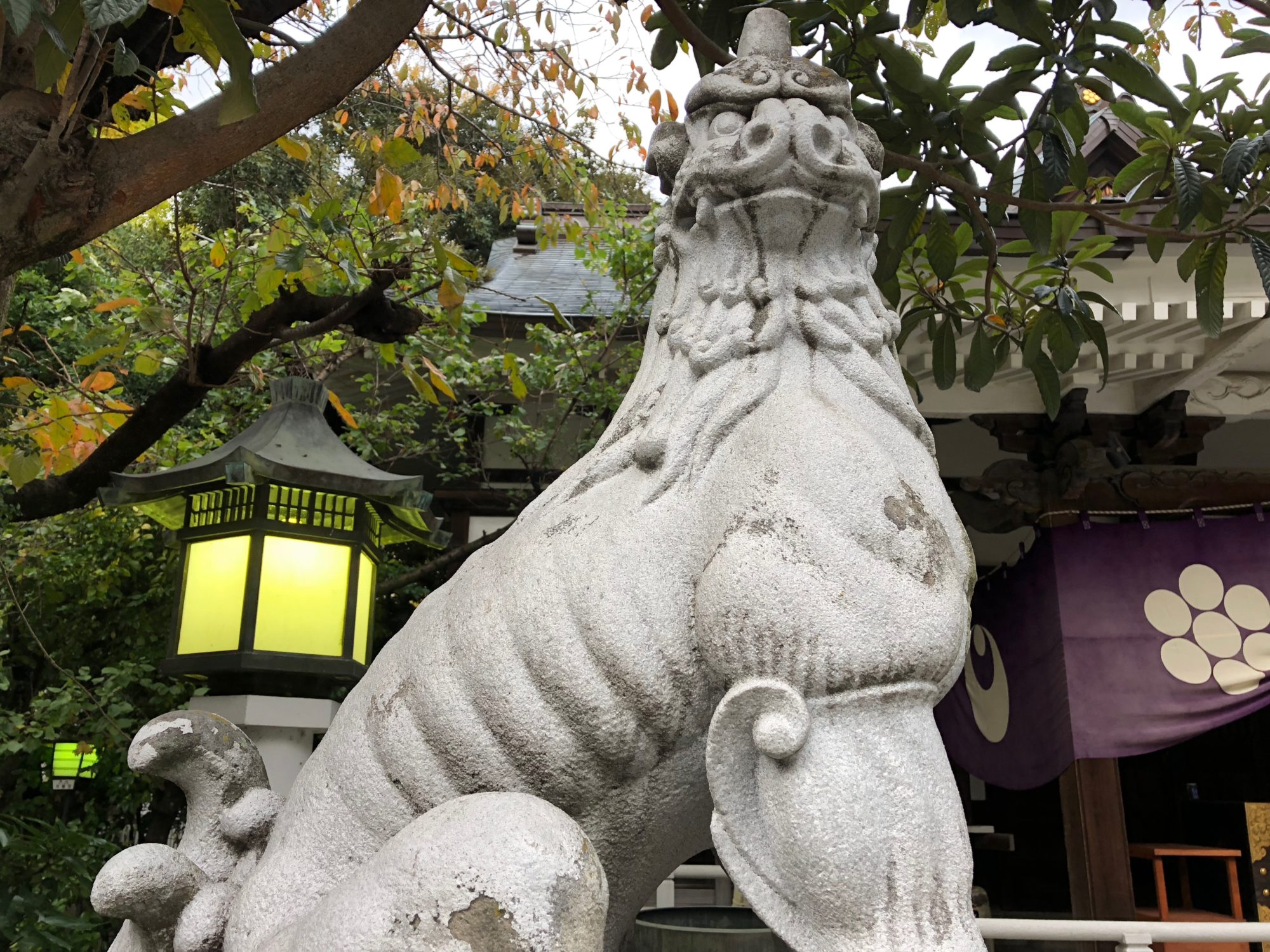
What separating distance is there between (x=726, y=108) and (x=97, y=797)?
5451 mm

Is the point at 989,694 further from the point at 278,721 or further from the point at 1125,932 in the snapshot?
the point at 278,721

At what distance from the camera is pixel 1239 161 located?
2365 mm

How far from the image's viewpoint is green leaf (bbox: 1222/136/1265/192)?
236 centimetres

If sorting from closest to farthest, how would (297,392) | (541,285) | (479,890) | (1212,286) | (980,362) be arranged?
(479,890) < (297,392) < (1212,286) < (980,362) < (541,285)

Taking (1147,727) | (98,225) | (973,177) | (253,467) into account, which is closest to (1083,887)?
(1147,727)

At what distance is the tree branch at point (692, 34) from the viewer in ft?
7.67

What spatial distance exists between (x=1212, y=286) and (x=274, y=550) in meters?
2.67

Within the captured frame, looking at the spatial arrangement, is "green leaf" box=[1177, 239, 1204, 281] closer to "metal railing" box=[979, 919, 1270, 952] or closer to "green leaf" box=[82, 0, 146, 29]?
"metal railing" box=[979, 919, 1270, 952]

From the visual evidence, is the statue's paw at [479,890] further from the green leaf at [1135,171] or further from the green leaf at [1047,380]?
the green leaf at [1135,171]

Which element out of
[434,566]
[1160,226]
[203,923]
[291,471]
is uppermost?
[1160,226]

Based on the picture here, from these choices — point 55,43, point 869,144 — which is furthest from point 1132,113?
point 55,43

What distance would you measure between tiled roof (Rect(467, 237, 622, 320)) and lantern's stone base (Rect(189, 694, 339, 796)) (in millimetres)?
2495

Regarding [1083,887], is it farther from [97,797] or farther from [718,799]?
[97,797]

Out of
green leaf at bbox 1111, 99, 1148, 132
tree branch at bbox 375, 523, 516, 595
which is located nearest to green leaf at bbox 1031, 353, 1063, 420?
green leaf at bbox 1111, 99, 1148, 132
